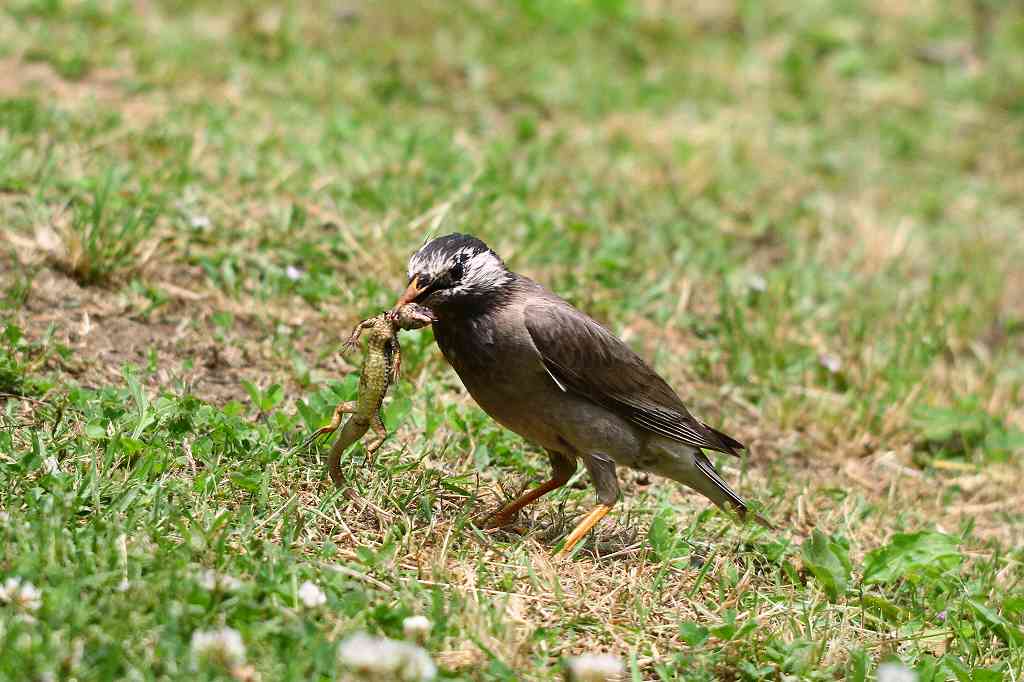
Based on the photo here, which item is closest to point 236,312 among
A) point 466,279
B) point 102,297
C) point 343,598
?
point 102,297

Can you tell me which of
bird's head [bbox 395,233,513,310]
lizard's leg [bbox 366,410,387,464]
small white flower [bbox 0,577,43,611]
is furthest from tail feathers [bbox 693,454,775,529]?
small white flower [bbox 0,577,43,611]

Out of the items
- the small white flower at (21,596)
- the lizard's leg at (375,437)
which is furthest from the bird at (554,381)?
the small white flower at (21,596)

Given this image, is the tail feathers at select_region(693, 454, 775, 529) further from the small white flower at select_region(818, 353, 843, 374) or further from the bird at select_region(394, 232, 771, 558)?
the small white flower at select_region(818, 353, 843, 374)

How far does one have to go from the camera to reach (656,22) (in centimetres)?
1169

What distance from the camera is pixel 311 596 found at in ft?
12.3

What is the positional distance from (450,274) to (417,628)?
1.53 metres

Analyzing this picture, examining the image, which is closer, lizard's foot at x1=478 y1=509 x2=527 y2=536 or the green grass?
the green grass

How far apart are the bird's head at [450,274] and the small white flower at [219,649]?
5.44 feet

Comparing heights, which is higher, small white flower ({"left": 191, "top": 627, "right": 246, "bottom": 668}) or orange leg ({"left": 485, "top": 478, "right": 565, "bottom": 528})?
small white flower ({"left": 191, "top": 627, "right": 246, "bottom": 668})

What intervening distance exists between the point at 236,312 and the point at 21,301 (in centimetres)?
104

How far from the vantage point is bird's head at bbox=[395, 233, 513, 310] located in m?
4.74

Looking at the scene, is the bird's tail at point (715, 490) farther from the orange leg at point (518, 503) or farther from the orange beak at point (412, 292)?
the orange beak at point (412, 292)

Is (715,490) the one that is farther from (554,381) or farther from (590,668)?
(590,668)

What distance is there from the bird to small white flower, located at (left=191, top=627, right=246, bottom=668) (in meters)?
1.59
